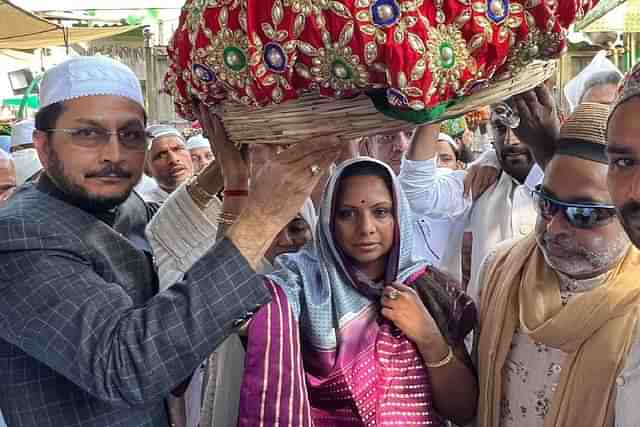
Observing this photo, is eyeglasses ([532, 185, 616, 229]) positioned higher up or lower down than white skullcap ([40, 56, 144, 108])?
lower down

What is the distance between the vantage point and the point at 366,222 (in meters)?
2.33

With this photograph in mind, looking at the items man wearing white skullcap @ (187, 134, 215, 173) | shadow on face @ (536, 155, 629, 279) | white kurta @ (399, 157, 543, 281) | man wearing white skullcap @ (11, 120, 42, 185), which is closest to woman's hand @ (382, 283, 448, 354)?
shadow on face @ (536, 155, 629, 279)

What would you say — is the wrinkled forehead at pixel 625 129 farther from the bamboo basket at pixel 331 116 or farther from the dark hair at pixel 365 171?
the dark hair at pixel 365 171

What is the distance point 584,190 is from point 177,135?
4.80 m

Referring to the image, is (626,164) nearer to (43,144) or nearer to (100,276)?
(100,276)

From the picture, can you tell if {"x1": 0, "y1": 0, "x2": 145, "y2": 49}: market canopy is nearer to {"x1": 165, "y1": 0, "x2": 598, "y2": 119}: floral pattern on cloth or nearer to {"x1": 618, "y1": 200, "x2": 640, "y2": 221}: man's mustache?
{"x1": 165, "y1": 0, "x2": 598, "y2": 119}: floral pattern on cloth

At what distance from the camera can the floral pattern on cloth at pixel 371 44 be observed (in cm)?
116

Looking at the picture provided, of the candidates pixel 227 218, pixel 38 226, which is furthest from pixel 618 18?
pixel 38 226

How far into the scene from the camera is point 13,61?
1520 cm

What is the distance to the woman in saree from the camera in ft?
6.57

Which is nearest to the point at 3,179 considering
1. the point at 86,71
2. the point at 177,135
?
the point at 177,135

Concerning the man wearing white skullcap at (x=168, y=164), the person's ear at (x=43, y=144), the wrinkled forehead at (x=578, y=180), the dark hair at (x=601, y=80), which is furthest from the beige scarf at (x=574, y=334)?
the man wearing white skullcap at (x=168, y=164)

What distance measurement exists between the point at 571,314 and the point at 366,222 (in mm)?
759

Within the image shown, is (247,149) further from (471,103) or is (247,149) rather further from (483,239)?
(483,239)
